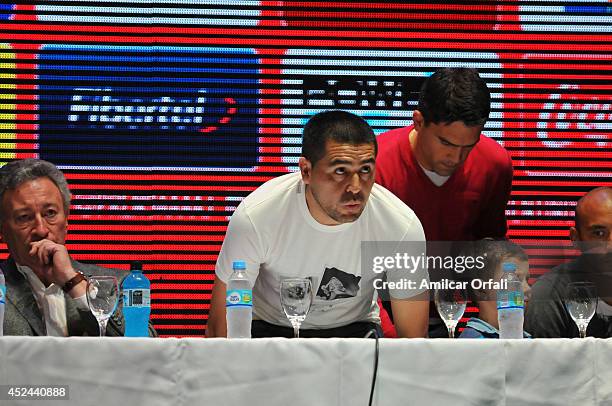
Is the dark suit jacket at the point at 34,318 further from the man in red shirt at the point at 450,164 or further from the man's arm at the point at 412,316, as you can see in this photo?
the man in red shirt at the point at 450,164

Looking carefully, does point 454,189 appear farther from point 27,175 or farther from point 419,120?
point 27,175

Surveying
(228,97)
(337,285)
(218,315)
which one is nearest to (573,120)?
(228,97)

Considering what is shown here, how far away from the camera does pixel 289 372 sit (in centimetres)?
222

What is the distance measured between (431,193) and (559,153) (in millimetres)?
1116

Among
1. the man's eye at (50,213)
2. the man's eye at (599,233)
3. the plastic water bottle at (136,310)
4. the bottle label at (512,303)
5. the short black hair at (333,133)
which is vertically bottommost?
the plastic water bottle at (136,310)

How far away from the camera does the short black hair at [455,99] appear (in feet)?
11.3

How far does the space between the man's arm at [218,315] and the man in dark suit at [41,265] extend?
0.17 metres

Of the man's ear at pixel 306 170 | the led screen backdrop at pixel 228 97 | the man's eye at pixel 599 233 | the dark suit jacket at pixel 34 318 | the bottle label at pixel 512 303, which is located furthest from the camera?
the led screen backdrop at pixel 228 97

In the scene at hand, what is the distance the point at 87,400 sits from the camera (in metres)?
2.21

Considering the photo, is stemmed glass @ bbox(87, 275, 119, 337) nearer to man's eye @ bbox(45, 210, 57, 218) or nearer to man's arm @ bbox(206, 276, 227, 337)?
man's arm @ bbox(206, 276, 227, 337)

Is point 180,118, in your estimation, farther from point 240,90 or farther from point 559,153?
point 559,153

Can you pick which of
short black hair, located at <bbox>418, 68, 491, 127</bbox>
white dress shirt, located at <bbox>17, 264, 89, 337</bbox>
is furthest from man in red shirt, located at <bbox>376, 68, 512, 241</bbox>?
white dress shirt, located at <bbox>17, 264, 89, 337</bbox>

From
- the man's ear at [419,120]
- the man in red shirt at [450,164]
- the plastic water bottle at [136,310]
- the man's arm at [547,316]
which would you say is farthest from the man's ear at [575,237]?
the plastic water bottle at [136,310]

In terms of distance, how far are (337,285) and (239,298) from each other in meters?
0.55
